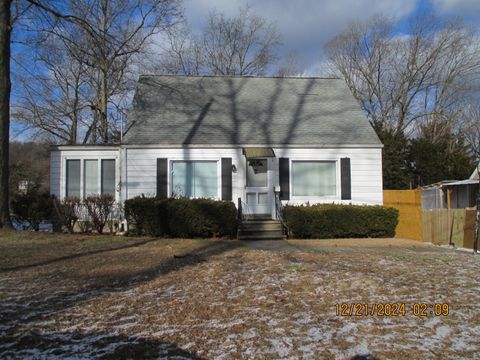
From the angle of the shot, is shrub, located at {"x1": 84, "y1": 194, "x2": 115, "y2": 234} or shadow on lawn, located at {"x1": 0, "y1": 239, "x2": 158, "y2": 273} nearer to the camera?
shadow on lawn, located at {"x1": 0, "y1": 239, "x2": 158, "y2": 273}

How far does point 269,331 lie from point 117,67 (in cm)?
2276

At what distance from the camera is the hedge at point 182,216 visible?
40.9 feet

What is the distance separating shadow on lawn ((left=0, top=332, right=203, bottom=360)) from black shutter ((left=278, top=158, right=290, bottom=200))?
10.9 m

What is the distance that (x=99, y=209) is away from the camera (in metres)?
13.0

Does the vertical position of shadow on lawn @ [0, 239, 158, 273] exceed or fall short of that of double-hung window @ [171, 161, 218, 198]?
it falls short

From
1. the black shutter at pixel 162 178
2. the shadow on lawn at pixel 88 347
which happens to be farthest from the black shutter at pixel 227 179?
the shadow on lawn at pixel 88 347

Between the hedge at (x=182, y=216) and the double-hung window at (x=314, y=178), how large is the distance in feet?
11.1

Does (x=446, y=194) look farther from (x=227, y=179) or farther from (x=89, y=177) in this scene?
(x=89, y=177)

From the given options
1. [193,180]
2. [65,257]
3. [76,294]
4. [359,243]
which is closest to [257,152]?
[193,180]

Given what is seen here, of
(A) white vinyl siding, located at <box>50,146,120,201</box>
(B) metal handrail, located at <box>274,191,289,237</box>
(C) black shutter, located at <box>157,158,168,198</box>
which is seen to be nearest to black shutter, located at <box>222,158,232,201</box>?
(B) metal handrail, located at <box>274,191,289,237</box>

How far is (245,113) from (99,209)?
685 cm

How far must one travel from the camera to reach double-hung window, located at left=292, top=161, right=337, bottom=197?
15141mm

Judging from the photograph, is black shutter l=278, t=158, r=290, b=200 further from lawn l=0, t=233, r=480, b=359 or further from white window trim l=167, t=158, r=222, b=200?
lawn l=0, t=233, r=480, b=359

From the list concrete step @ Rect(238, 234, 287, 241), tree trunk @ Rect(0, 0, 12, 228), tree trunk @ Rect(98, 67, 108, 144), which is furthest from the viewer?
tree trunk @ Rect(98, 67, 108, 144)
